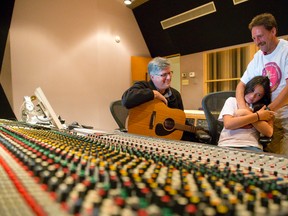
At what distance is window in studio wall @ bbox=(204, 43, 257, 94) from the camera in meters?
4.56

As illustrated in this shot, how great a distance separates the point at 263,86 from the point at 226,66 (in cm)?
345

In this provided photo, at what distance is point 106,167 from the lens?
55 cm

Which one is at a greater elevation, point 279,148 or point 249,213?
point 249,213

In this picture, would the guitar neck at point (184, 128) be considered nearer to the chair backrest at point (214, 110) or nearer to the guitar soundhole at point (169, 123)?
the guitar soundhole at point (169, 123)

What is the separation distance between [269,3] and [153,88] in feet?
9.35

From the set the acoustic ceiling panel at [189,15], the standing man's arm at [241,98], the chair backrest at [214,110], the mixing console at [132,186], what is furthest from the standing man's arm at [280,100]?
the acoustic ceiling panel at [189,15]

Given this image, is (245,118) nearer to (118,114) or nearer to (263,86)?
(263,86)

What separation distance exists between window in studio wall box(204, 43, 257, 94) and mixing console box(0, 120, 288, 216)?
430 centimetres

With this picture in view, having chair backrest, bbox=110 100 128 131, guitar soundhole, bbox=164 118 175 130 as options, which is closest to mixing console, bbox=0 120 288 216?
guitar soundhole, bbox=164 118 175 130

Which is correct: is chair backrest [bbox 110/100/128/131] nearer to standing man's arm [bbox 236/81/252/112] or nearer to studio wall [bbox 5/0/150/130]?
standing man's arm [bbox 236/81/252/112]

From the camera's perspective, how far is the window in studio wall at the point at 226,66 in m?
4.56

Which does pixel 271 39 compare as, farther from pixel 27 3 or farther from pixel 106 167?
pixel 27 3

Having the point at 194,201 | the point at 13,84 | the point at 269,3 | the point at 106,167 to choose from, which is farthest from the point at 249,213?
the point at 13,84

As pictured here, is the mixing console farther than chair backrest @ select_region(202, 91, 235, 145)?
No
